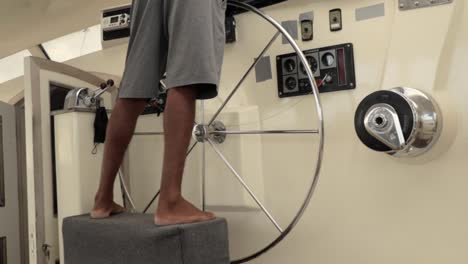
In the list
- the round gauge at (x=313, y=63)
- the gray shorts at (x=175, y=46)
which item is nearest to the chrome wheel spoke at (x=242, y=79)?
the round gauge at (x=313, y=63)

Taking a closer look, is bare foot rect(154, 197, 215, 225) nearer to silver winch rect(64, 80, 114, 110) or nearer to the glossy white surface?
the glossy white surface

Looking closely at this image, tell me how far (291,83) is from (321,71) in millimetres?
109

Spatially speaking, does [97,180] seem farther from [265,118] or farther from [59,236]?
[265,118]

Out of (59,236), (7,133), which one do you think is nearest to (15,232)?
(7,133)

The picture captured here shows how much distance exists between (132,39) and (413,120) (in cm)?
82

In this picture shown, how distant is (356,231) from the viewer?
1.42 m

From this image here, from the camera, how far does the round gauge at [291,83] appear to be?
Answer: 1555 millimetres

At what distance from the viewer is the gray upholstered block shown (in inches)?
44.6

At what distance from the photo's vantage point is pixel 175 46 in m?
1.23

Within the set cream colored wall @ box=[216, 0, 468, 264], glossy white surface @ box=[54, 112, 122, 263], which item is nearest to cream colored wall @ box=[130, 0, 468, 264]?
cream colored wall @ box=[216, 0, 468, 264]

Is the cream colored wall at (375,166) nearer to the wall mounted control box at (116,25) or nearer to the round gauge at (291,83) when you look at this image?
the round gauge at (291,83)

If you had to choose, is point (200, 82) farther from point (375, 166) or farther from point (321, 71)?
point (375, 166)

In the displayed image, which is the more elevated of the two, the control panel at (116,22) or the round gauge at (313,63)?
the control panel at (116,22)

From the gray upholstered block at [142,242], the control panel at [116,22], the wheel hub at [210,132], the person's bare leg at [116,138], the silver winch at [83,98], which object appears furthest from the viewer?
the control panel at [116,22]
